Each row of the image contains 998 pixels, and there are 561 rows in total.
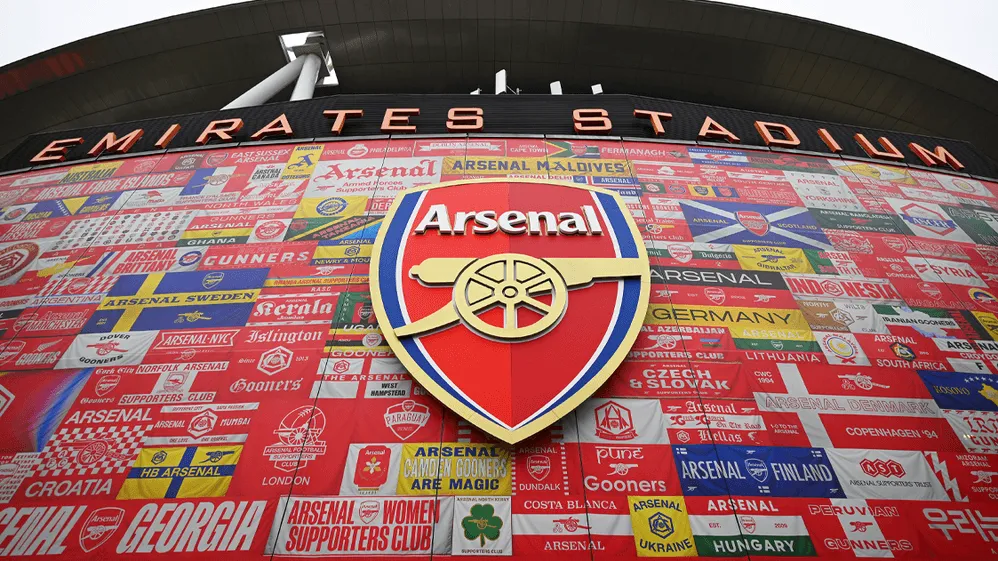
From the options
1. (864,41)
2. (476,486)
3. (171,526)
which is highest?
(864,41)

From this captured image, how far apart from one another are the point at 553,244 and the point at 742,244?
3383 mm

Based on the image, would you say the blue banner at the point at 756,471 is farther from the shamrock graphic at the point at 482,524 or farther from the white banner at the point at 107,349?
the white banner at the point at 107,349

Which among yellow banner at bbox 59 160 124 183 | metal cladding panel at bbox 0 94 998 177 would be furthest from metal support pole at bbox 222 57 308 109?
yellow banner at bbox 59 160 124 183

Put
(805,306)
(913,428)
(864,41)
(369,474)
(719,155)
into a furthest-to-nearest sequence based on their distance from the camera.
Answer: (864,41) → (719,155) → (805,306) → (913,428) → (369,474)

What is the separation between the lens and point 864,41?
1573cm

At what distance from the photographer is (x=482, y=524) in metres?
5.70

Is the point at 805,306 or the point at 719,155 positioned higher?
the point at 719,155

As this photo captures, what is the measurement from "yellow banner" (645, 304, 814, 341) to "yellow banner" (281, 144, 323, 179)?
711 centimetres

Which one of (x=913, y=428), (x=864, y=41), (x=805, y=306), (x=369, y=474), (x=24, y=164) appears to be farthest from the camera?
(x=864, y=41)

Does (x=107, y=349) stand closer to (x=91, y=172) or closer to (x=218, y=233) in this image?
(x=218, y=233)

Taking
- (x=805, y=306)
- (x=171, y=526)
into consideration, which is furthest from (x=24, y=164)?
(x=805, y=306)

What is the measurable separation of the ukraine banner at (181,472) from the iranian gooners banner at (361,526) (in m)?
0.89

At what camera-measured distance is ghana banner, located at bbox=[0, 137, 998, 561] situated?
578 centimetres

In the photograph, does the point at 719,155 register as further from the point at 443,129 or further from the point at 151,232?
the point at 151,232
